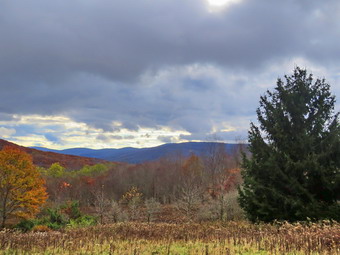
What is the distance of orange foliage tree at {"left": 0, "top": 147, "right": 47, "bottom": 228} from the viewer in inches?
1195

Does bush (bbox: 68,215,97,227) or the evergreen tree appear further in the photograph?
bush (bbox: 68,215,97,227)

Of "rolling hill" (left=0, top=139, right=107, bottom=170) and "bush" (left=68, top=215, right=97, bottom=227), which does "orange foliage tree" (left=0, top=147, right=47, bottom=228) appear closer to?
"bush" (left=68, top=215, right=97, bottom=227)

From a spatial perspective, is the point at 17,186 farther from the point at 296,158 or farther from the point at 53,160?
the point at 53,160

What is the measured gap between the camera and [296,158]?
14.7 meters

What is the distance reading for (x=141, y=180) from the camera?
216 feet

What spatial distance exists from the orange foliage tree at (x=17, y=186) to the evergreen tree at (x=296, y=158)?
2366 cm

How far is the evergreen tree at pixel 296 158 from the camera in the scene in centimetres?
1375

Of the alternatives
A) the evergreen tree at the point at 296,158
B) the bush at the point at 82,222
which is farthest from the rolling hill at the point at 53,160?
the evergreen tree at the point at 296,158

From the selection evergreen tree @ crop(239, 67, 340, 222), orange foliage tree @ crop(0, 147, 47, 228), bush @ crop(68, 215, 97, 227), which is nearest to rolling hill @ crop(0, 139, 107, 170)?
orange foliage tree @ crop(0, 147, 47, 228)

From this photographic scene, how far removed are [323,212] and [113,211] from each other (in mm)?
19034

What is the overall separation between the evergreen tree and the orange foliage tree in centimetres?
2366

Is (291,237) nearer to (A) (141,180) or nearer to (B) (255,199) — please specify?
(B) (255,199)

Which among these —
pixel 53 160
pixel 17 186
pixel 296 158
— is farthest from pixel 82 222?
pixel 53 160

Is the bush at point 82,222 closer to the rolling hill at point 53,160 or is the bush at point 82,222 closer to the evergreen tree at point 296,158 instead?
the evergreen tree at point 296,158
